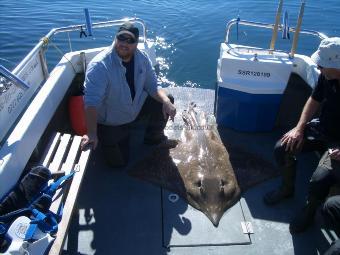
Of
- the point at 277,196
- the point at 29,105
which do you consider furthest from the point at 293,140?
the point at 29,105

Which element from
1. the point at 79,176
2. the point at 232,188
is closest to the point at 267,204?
the point at 232,188

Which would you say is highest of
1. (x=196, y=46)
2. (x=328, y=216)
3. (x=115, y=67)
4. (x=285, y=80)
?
(x=115, y=67)

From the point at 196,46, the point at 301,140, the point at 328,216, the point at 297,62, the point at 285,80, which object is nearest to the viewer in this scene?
the point at 328,216

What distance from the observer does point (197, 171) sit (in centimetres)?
394

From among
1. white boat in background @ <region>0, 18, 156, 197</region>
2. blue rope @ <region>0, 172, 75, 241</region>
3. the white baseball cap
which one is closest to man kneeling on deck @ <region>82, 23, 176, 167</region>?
white boat in background @ <region>0, 18, 156, 197</region>

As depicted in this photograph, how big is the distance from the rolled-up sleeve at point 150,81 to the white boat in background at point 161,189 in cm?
88

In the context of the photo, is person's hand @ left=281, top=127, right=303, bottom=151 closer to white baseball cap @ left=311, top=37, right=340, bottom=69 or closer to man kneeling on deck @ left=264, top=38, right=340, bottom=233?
man kneeling on deck @ left=264, top=38, right=340, bottom=233

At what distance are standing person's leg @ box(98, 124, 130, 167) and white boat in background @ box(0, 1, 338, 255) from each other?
0.17m

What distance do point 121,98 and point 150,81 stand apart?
0.54m

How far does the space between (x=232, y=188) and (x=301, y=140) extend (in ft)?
3.04

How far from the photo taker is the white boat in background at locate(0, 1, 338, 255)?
336 centimetres

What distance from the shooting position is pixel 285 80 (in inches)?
182

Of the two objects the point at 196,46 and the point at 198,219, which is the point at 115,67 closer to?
the point at 198,219

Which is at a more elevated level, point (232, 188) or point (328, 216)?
point (328, 216)
